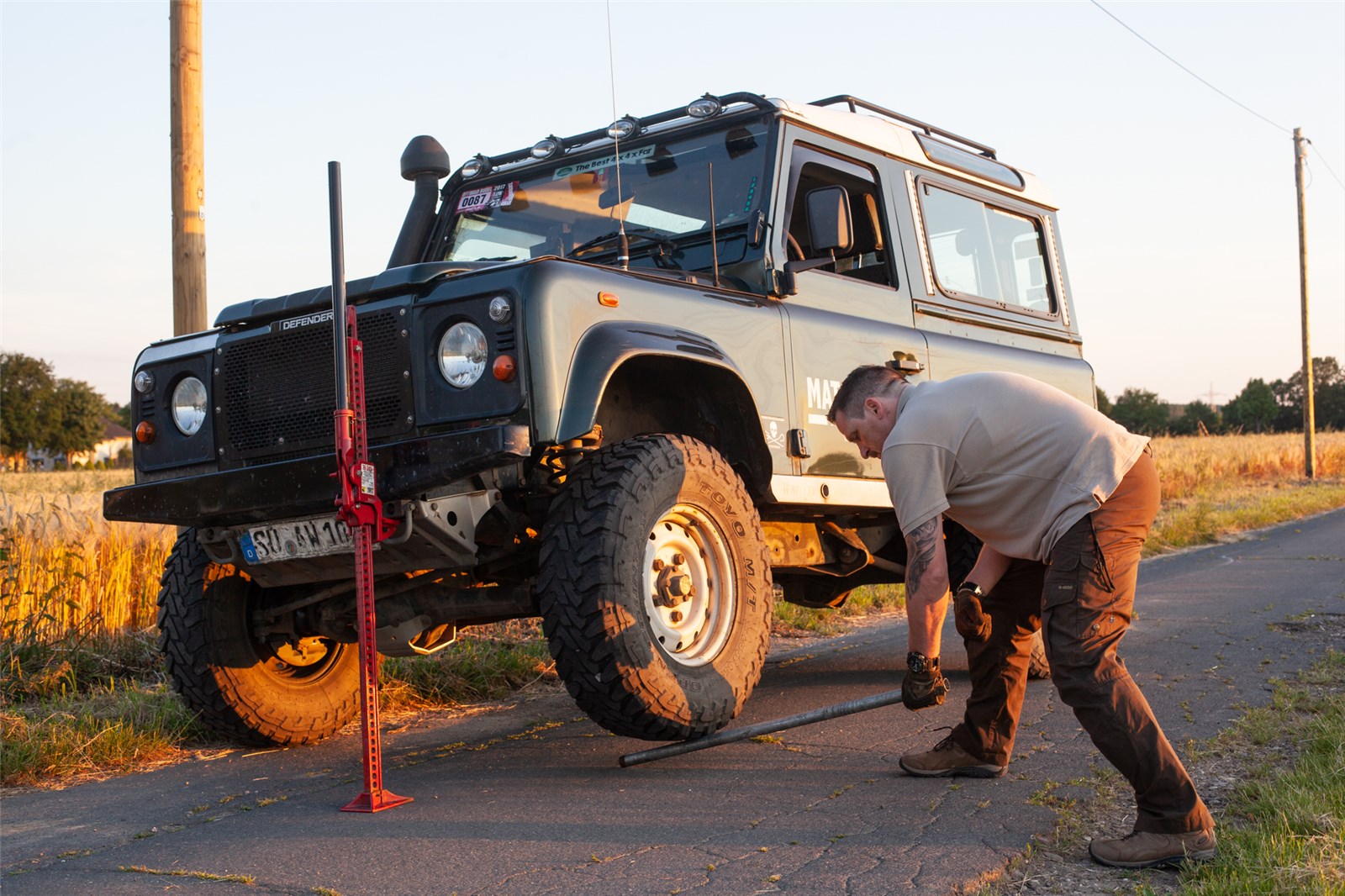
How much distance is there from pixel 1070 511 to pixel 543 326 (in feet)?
5.63

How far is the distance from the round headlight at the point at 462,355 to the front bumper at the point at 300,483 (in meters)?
0.26

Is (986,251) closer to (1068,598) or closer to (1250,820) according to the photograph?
(1068,598)

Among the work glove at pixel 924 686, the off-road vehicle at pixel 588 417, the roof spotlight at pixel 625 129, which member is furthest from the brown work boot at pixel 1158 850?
the roof spotlight at pixel 625 129

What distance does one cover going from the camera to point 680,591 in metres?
4.34

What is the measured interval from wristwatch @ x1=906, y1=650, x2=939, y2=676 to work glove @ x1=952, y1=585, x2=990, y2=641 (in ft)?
0.46

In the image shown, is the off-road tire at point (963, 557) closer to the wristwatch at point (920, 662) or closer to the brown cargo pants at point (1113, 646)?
the brown cargo pants at point (1113, 646)

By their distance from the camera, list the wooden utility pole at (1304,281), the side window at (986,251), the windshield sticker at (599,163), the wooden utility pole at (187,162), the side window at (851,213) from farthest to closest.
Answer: the wooden utility pole at (1304,281) → the wooden utility pole at (187,162) → the side window at (986,251) → the windshield sticker at (599,163) → the side window at (851,213)

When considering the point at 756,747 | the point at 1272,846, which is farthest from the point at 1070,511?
the point at 756,747

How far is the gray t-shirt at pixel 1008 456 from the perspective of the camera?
3.65 m

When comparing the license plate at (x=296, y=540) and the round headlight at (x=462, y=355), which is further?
the license plate at (x=296, y=540)

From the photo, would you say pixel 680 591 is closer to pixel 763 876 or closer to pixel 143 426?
pixel 763 876

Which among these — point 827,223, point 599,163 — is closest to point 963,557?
point 827,223

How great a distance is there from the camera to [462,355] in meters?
4.17

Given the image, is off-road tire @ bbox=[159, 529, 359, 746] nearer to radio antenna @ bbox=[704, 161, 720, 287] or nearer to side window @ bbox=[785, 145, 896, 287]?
radio antenna @ bbox=[704, 161, 720, 287]
